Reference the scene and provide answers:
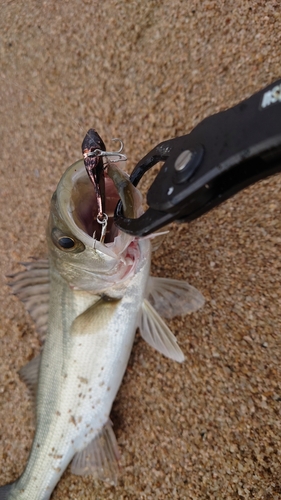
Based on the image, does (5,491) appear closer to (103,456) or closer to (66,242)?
(103,456)

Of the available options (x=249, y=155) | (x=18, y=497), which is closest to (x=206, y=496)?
(x=18, y=497)

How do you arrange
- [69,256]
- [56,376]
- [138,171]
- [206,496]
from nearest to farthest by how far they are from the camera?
1. [138,171]
2. [69,256]
3. [206,496]
4. [56,376]

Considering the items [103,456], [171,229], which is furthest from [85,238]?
[103,456]

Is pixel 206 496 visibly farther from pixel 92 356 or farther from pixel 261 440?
pixel 92 356

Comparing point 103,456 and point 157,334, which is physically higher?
point 157,334

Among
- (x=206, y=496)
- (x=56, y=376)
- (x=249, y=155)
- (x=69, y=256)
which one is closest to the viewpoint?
(x=249, y=155)

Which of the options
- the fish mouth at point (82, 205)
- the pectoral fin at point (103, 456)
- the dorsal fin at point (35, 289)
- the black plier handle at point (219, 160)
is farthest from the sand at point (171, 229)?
the black plier handle at point (219, 160)

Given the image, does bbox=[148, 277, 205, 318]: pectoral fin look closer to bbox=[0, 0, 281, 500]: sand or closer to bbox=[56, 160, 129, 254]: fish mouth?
bbox=[0, 0, 281, 500]: sand
